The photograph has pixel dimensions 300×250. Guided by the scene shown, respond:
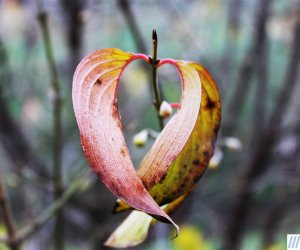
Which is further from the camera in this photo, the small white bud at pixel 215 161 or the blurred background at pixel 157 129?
the blurred background at pixel 157 129

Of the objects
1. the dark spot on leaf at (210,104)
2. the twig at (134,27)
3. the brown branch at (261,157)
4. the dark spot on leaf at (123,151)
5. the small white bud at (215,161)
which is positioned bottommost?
the brown branch at (261,157)

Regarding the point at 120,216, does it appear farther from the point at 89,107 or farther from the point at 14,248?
the point at 89,107

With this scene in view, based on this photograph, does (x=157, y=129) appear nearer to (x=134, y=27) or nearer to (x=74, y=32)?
(x=74, y=32)

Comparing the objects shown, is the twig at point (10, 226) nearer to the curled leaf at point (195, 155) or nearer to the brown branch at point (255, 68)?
the curled leaf at point (195, 155)

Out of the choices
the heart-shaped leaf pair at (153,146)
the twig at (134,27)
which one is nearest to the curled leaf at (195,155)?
the heart-shaped leaf pair at (153,146)

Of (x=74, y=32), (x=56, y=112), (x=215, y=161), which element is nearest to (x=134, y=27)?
(x=56, y=112)

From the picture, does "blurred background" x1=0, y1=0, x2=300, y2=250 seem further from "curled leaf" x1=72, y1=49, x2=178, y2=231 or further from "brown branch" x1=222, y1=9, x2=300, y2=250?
"curled leaf" x1=72, y1=49, x2=178, y2=231

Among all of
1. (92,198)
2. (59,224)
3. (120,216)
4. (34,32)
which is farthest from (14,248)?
(34,32)
